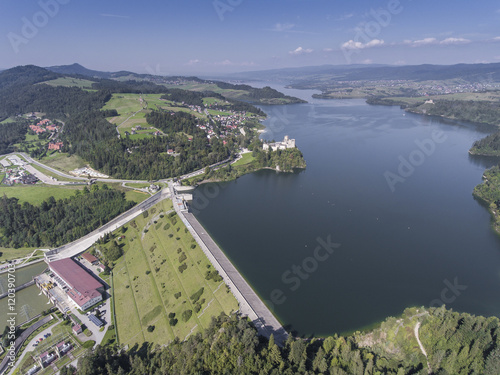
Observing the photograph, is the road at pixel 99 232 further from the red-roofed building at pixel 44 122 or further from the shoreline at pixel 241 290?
the red-roofed building at pixel 44 122

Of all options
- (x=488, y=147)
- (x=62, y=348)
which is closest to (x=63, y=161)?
(x=62, y=348)

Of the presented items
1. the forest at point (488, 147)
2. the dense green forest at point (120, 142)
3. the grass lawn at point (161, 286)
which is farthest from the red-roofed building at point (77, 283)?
the forest at point (488, 147)

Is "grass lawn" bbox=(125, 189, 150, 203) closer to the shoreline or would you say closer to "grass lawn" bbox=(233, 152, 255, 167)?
the shoreline

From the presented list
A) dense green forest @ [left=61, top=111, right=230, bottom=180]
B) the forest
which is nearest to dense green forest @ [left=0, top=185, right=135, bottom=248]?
dense green forest @ [left=61, top=111, right=230, bottom=180]

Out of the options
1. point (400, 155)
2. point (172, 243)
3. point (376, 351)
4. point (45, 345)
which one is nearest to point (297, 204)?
point (172, 243)

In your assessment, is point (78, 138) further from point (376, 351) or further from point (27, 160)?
point (376, 351)

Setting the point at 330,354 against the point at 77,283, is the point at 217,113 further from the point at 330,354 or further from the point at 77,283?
the point at 330,354
